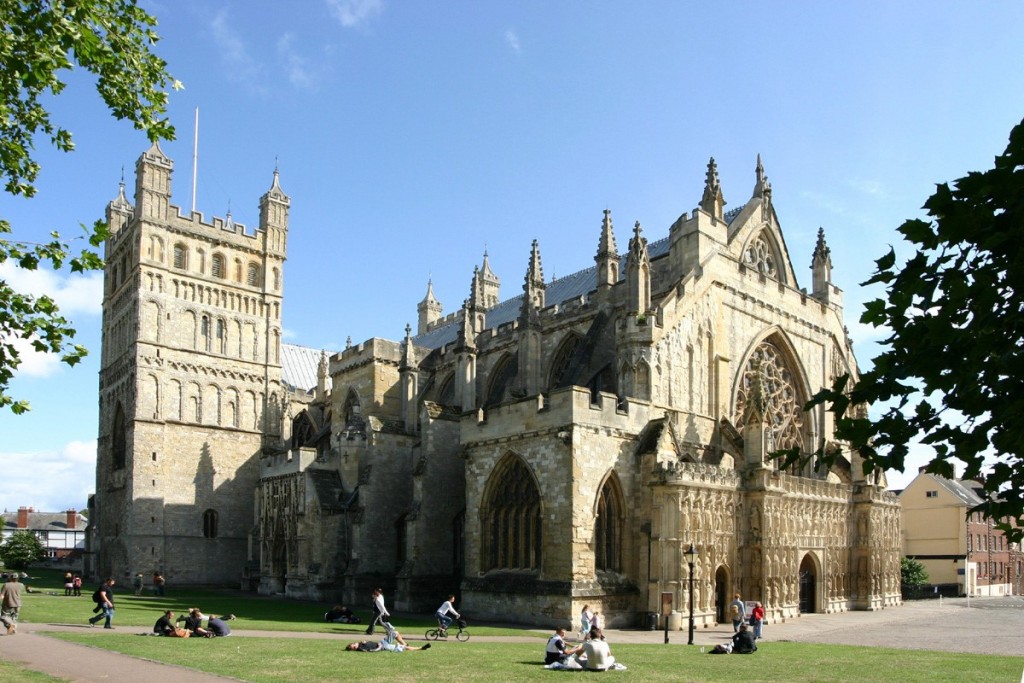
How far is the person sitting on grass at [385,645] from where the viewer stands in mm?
20516

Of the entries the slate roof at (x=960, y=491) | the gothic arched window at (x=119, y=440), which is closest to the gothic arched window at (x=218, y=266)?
the gothic arched window at (x=119, y=440)

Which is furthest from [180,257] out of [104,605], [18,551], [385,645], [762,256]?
[18,551]

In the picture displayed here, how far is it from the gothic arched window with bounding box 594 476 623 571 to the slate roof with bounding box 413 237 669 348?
35.3ft

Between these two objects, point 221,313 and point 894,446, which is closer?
point 894,446

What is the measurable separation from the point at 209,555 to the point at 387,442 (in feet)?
53.6

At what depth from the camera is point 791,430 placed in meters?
40.9

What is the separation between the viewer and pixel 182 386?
51688 millimetres

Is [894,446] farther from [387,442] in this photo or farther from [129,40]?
[387,442]

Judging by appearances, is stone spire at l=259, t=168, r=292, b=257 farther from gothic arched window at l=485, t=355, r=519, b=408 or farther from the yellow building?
the yellow building

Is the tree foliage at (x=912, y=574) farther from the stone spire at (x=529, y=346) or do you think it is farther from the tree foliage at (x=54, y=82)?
the tree foliage at (x=54, y=82)

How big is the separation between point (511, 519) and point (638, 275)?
962 centimetres

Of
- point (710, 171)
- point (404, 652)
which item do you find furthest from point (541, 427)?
point (710, 171)

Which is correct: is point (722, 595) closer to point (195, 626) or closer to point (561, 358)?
point (561, 358)

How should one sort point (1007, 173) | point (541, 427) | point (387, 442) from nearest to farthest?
Result: point (1007, 173)
point (541, 427)
point (387, 442)
